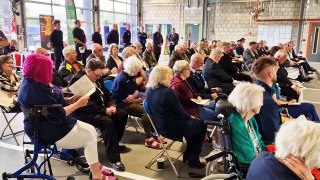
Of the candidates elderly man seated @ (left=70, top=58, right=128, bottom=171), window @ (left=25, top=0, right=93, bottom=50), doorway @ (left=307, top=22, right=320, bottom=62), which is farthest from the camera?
doorway @ (left=307, top=22, right=320, bottom=62)

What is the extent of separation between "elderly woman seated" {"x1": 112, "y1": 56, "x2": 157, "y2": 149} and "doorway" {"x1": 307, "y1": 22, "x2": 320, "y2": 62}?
1087 centimetres

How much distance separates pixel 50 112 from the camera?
212 centimetres

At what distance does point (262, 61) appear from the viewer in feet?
9.55

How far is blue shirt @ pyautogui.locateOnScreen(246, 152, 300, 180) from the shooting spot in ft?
3.94

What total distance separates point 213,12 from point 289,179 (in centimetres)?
1312

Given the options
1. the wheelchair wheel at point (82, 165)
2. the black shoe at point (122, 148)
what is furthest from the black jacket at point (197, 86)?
the wheelchair wheel at point (82, 165)

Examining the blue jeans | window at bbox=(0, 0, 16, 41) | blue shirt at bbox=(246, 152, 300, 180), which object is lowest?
the blue jeans

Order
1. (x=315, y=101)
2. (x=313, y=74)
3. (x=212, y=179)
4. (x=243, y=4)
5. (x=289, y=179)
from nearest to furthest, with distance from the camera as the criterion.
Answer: (x=289, y=179) → (x=212, y=179) → (x=315, y=101) → (x=313, y=74) → (x=243, y=4)

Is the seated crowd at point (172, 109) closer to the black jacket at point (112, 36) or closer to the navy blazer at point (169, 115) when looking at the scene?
the navy blazer at point (169, 115)

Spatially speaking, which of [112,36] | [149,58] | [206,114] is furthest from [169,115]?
[112,36]

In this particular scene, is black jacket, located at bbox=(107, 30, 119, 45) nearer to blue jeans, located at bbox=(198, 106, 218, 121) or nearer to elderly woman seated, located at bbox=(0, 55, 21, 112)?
elderly woman seated, located at bbox=(0, 55, 21, 112)

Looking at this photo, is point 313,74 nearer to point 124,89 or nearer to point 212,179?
point 124,89

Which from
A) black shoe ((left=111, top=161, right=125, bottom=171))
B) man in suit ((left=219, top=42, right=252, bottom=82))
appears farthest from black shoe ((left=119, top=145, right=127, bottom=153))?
man in suit ((left=219, top=42, right=252, bottom=82))

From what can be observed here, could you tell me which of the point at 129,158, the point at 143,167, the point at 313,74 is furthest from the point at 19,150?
the point at 313,74
